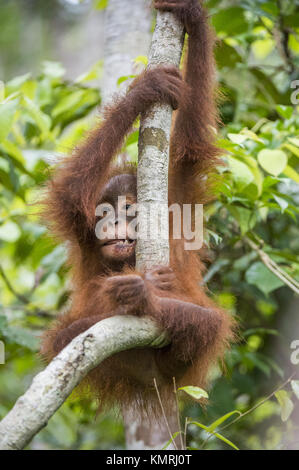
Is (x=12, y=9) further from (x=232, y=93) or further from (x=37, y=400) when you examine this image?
(x=37, y=400)

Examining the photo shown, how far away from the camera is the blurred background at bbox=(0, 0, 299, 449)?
116 inches

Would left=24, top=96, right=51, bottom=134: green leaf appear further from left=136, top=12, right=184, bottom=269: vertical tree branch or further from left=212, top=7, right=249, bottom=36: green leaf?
left=212, top=7, right=249, bottom=36: green leaf

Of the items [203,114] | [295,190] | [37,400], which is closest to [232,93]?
[295,190]

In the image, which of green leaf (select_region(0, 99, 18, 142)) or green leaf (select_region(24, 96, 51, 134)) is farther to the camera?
green leaf (select_region(24, 96, 51, 134))

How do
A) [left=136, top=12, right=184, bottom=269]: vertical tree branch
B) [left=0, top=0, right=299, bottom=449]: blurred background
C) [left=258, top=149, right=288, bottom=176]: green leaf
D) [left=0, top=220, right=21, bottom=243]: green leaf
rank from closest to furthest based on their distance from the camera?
1. [left=136, top=12, right=184, bottom=269]: vertical tree branch
2. [left=258, top=149, right=288, bottom=176]: green leaf
3. [left=0, top=0, right=299, bottom=449]: blurred background
4. [left=0, top=220, right=21, bottom=243]: green leaf

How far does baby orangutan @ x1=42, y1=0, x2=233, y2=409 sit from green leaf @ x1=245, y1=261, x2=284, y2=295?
0.29 m

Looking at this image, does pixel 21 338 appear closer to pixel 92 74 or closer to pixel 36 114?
pixel 36 114

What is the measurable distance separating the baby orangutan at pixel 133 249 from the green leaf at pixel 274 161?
0.39 meters

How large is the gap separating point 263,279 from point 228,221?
1.62 feet

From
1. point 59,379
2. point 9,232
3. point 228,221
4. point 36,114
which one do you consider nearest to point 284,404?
point 59,379

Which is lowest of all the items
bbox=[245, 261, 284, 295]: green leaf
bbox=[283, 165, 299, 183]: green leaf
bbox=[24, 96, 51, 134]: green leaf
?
bbox=[245, 261, 284, 295]: green leaf

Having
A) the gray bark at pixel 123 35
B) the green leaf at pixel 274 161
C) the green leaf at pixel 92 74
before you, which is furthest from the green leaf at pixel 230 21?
the green leaf at pixel 274 161

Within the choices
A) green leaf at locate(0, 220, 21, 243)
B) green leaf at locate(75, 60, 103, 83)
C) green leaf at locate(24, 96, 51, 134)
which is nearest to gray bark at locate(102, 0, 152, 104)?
green leaf at locate(75, 60, 103, 83)
